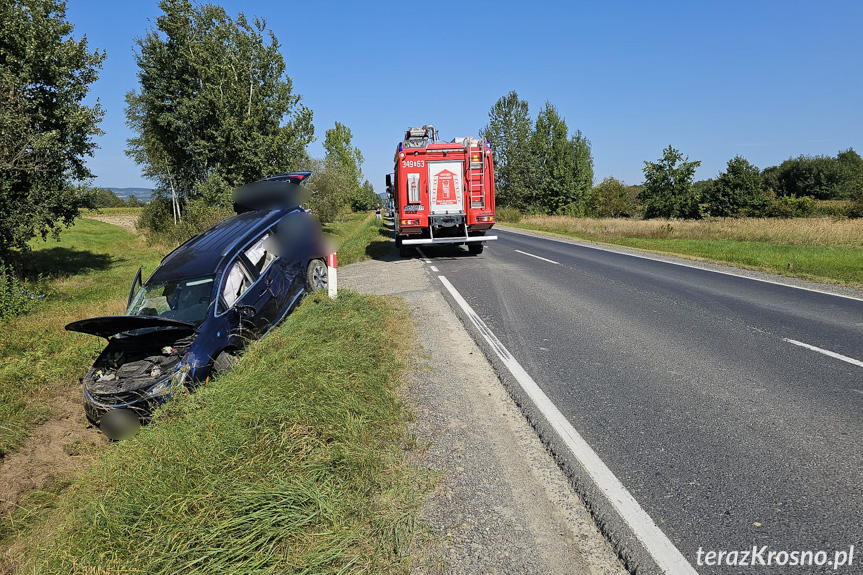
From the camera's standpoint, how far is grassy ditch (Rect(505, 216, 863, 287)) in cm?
1213

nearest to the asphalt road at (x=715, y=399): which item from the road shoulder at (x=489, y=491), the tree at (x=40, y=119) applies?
the road shoulder at (x=489, y=491)

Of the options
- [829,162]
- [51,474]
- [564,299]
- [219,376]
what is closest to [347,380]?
[219,376]

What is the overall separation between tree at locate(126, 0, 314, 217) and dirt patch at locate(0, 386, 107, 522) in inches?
710

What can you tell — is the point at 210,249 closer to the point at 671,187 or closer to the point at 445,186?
the point at 445,186

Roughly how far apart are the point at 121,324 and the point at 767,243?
22323mm

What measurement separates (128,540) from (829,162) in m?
89.5

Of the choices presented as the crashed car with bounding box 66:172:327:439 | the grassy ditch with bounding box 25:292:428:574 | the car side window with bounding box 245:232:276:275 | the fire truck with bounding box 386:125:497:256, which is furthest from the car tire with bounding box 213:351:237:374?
the fire truck with bounding box 386:125:497:256

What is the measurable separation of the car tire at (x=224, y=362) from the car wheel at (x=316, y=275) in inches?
114

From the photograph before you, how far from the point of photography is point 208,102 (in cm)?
Answer: 2255

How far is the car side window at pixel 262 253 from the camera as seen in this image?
6.86 m

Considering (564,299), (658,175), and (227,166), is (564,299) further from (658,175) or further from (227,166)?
(658,175)

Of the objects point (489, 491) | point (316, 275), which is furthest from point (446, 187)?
point (489, 491)

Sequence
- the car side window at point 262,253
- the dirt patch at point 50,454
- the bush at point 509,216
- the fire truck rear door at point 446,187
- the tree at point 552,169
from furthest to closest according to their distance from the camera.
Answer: the tree at point 552,169 < the bush at point 509,216 < the fire truck rear door at point 446,187 < the car side window at point 262,253 < the dirt patch at point 50,454

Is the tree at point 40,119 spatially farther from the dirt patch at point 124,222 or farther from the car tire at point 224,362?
the dirt patch at point 124,222
